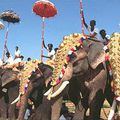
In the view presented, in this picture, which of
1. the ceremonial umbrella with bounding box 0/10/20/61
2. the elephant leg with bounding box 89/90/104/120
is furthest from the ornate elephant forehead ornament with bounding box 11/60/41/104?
the ceremonial umbrella with bounding box 0/10/20/61

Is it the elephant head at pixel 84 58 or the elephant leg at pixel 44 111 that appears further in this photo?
the elephant leg at pixel 44 111

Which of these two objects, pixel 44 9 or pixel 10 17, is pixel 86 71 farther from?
pixel 10 17

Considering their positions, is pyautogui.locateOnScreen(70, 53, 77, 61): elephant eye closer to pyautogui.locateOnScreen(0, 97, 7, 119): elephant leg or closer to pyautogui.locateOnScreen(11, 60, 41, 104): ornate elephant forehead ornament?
pyautogui.locateOnScreen(11, 60, 41, 104): ornate elephant forehead ornament

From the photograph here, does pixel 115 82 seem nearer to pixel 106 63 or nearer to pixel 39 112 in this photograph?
pixel 106 63

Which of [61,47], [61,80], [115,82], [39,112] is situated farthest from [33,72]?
[115,82]

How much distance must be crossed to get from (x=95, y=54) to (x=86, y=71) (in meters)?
0.50

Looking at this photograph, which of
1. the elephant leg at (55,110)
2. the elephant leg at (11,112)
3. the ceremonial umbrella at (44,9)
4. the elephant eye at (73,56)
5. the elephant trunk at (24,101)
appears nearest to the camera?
the elephant leg at (55,110)

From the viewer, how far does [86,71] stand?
34.0 ft

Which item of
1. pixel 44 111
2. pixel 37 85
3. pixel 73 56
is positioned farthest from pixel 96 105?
pixel 37 85

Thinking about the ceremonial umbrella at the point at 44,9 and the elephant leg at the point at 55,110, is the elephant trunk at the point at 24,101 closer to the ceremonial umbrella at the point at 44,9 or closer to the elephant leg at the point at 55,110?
the elephant leg at the point at 55,110

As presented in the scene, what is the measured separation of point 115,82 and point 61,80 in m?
1.42

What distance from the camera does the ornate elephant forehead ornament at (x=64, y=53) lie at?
1002cm

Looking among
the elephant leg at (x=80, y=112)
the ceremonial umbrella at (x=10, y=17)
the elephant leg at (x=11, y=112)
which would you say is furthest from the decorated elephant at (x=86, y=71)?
the ceremonial umbrella at (x=10, y=17)

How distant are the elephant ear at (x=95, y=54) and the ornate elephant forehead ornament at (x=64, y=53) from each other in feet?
1.03
